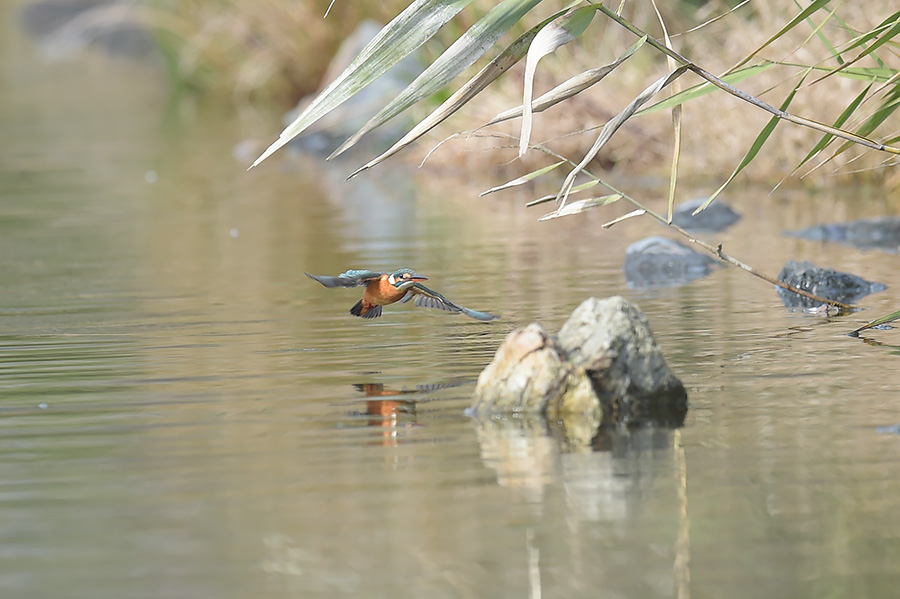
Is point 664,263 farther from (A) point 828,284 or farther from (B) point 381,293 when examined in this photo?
(B) point 381,293

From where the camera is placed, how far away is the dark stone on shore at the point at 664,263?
648 cm

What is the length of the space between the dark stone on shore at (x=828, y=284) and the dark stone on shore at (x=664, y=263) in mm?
705

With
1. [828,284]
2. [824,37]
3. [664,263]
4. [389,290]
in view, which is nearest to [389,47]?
[389,290]

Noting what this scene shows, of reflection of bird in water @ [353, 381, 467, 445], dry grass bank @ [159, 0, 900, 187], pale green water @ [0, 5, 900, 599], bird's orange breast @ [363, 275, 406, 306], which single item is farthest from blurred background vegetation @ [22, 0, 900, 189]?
reflection of bird in water @ [353, 381, 467, 445]

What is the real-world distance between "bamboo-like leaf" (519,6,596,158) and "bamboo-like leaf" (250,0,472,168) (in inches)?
8.6

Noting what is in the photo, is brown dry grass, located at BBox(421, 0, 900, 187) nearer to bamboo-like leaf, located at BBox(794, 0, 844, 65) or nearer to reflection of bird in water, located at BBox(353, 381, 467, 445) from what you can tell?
bamboo-like leaf, located at BBox(794, 0, 844, 65)

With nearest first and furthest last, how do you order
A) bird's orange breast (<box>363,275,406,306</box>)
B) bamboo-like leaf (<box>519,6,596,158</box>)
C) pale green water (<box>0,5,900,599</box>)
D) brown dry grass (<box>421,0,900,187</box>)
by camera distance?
pale green water (<box>0,5,900,599</box>), bamboo-like leaf (<box>519,6,596,158</box>), bird's orange breast (<box>363,275,406,306</box>), brown dry grass (<box>421,0,900,187</box>)

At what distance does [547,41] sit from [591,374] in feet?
2.84

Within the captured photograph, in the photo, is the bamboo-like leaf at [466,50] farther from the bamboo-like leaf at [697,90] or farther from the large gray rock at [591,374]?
the large gray rock at [591,374]

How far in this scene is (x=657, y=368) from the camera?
3846mm

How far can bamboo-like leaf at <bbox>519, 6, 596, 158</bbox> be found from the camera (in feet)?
11.1

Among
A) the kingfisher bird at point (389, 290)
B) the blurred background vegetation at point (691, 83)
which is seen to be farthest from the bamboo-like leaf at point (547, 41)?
the blurred background vegetation at point (691, 83)

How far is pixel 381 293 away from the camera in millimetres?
4762

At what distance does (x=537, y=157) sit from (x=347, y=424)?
7344 millimetres
